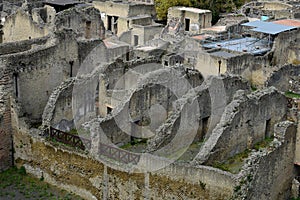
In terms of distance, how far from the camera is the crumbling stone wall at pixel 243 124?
A: 20.9 m

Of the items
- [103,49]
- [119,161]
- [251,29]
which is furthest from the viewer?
[251,29]

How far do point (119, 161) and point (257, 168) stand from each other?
205 inches

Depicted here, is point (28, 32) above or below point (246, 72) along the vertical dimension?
above

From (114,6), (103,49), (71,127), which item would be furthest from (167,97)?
(114,6)

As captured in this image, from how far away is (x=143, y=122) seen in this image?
24.4 metres

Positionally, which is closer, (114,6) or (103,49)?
(103,49)

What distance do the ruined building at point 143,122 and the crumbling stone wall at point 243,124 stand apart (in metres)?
0.05

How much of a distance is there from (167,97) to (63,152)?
5732 mm

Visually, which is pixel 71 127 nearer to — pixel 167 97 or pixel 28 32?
pixel 167 97

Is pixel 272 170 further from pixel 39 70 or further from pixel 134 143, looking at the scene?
pixel 39 70

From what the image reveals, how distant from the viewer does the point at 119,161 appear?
808 inches

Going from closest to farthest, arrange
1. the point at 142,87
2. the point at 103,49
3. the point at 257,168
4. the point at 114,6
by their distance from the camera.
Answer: the point at 257,168, the point at 142,87, the point at 103,49, the point at 114,6

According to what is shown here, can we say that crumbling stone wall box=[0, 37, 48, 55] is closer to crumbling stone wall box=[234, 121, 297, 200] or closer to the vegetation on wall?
crumbling stone wall box=[234, 121, 297, 200]

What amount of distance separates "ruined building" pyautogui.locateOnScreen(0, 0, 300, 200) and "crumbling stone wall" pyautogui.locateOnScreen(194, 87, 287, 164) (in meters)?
0.05
